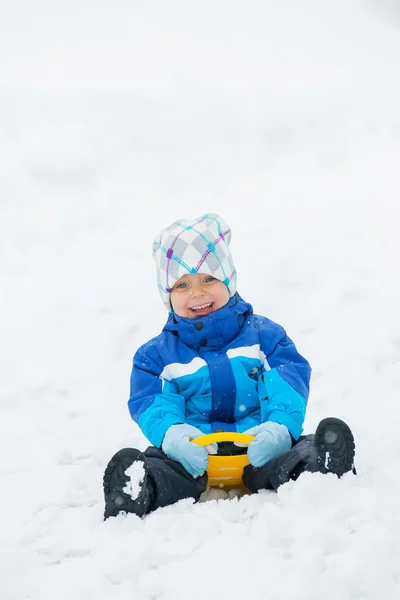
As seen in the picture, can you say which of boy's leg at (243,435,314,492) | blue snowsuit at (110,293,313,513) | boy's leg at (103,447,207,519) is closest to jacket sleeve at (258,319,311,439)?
blue snowsuit at (110,293,313,513)

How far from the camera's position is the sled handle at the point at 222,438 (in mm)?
3000

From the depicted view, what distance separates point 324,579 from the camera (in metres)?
1.99

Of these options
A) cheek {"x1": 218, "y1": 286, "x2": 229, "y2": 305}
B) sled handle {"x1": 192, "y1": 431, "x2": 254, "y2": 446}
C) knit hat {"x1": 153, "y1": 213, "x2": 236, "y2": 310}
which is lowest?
sled handle {"x1": 192, "y1": 431, "x2": 254, "y2": 446}

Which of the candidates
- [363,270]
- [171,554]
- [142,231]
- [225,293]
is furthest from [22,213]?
[171,554]

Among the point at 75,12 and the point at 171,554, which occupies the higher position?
the point at 75,12

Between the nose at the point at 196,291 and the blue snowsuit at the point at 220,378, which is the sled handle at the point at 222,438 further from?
the nose at the point at 196,291

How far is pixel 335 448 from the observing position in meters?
2.63

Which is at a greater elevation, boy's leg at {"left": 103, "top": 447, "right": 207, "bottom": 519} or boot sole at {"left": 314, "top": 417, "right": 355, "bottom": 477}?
boot sole at {"left": 314, "top": 417, "right": 355, "bottom": 477}

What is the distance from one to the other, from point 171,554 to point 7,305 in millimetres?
4907

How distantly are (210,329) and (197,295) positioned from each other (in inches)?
8.5

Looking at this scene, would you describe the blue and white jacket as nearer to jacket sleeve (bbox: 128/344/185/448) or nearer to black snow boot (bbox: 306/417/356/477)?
jacket sleeve (bbox: 128/344/185/448)

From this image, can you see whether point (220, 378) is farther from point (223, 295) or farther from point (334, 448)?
point (334, 448)

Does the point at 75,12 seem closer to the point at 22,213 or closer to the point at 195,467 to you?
the point at 22,213

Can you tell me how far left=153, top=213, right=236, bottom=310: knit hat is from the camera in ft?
11.8
